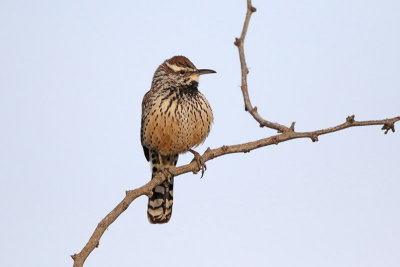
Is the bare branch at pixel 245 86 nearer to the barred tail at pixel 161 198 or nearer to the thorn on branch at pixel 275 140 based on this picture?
the thorn on branch at pixel 275 140

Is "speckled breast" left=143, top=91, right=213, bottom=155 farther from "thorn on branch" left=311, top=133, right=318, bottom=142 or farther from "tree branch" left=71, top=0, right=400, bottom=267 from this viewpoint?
"thorn on branch" left=311, top=133, right=318, bottom=142

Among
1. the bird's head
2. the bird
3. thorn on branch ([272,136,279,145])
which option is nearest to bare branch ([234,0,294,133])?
thorn on branch ([272,136,279,145])

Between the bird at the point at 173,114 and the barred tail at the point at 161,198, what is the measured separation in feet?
0.04

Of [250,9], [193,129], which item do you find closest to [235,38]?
[250,9]

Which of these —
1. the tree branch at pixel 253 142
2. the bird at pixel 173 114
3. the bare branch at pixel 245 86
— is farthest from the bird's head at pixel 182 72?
the bare branch at pixel 245 86

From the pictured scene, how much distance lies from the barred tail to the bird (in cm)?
1

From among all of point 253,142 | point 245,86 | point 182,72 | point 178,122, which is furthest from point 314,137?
point 182,72

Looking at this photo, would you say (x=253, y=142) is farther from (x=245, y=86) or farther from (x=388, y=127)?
(x=388, y=127)

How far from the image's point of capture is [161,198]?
7516 mm

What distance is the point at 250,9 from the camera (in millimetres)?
4098

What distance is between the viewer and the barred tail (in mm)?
7367

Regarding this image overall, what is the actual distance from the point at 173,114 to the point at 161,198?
1446mm

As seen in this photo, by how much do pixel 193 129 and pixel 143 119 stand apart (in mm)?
770

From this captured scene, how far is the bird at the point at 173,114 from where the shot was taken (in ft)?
21.4
